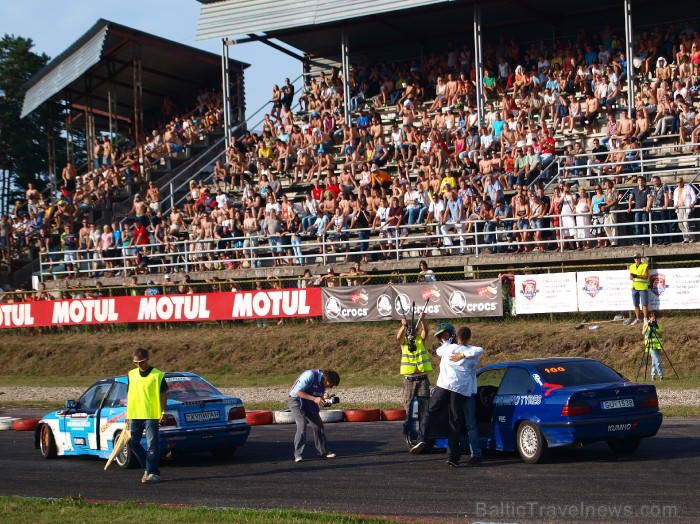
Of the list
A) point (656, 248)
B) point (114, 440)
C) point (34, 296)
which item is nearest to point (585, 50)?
point (656, 248)

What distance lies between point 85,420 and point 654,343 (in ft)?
40.9

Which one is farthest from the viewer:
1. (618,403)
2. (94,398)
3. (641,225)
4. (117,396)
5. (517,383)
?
(641,225)

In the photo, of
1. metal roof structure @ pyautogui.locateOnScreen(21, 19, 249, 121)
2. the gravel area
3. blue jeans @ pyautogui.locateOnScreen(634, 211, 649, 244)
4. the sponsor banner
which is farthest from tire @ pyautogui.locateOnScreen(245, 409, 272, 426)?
metal roof structure @ pyautogui.locateOnScreen(21, 19, 249, 121)

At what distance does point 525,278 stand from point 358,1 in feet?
47.9

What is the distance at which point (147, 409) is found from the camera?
46.3 ft

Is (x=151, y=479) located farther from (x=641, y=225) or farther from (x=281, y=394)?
(x=641, y=225)

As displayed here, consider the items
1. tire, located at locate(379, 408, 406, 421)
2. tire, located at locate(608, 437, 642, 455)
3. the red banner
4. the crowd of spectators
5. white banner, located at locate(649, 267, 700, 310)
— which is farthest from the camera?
the red banner

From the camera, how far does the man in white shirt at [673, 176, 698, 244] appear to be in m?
25.7

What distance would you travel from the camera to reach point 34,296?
37781 millimetres

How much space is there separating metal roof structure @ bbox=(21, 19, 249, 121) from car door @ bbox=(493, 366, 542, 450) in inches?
1312

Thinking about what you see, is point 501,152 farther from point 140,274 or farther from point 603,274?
point 140,274

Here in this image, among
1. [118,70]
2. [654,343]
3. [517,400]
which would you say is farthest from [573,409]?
[118,70]

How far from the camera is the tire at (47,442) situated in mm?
Result: 16891

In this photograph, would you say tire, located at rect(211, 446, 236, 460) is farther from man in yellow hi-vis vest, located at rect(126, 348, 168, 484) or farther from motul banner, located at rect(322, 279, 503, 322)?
motul banner, located at rect(322, 279, 503, 322)
